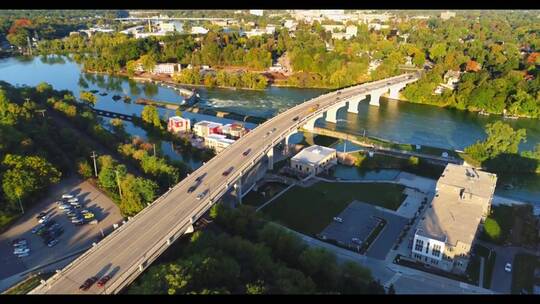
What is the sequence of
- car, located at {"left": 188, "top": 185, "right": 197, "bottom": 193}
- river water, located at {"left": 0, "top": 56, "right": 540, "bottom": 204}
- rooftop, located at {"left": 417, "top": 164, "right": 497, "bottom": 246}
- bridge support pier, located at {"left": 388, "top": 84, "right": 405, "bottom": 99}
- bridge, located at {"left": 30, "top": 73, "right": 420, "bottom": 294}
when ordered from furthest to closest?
bridge support pier, located at {"left": 388, "top": 84, "right": 405, "bottom": 99} < river water, located at {"left": 0, "top": 56, "right": 540, "bottom": 204} < car, located at {"left": 188, "top": 185, "right": 197, "bottom": 193} < rooftop, located at {"left": 417, "top": 164, "right": 497, "bottom": 246} < bridge, located at {"left": 30, "top": 73, "right": 420, "bottom": 294}

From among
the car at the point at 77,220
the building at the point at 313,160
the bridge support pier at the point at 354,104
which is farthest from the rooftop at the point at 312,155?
the bridge support pier at the point at 354,104

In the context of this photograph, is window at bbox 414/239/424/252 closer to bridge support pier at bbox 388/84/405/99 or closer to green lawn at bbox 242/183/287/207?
green lawn at bbox 242/183/287/207

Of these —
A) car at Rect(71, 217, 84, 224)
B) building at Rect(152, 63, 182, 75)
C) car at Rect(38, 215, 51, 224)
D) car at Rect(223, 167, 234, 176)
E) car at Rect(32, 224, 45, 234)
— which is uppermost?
building at Rect(152, 63, 182, 75)

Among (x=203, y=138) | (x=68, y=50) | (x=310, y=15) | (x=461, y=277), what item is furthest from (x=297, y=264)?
(x=310, y=15)

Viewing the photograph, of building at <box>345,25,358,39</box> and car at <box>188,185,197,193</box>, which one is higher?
building at <box>345,25,358,39</box>

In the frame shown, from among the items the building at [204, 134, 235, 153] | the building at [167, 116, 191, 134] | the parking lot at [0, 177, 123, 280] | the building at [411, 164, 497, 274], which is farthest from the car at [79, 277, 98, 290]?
the building at [167, 116, 191, 134]

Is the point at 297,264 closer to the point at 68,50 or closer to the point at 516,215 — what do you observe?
the point at 516,215

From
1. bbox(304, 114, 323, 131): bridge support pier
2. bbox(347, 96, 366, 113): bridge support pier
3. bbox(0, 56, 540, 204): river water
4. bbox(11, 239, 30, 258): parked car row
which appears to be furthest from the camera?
bbox(347, 96, 366, 113): bridge support pier

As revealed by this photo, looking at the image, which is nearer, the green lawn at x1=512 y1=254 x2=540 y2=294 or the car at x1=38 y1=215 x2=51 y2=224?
the green lawn at x1=512 y1=254 x2=540 y2=294

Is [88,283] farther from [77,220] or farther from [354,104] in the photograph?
[354,104]

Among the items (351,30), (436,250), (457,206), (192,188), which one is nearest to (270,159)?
(192,188)
